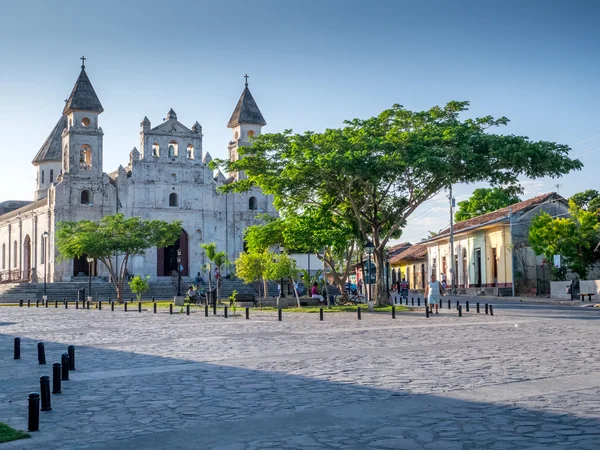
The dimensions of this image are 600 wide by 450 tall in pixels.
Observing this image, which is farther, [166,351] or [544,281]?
[544,281]

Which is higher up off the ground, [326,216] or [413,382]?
[326,216]

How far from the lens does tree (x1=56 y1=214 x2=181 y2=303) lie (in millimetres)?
44594

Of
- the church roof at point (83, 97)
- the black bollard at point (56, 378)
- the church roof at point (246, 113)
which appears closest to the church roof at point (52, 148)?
the church roof at point (83, 97)

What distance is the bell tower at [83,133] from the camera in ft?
190

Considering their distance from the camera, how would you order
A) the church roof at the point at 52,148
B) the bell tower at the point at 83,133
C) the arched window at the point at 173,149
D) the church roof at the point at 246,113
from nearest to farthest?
the bell tower at the point at 83,133
the arched window at the point at 173,149
the church roof at the point at 246,113
the church roof at the point at 52,148

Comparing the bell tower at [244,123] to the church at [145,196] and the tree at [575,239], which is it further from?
the tree at [575,239]

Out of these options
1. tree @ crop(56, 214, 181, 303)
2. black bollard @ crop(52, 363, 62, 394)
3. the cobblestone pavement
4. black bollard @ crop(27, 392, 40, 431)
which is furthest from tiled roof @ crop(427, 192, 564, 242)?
black bollard @ crop(27, 392, 40, 431)

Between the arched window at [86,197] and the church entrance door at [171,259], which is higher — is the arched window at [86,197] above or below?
above

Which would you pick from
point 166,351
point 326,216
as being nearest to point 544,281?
point 326,216

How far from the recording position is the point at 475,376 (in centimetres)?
993

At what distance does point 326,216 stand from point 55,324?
12.0 m

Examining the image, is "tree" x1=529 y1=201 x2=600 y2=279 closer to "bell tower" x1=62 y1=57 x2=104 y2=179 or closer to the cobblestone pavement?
the cobblestone pavement

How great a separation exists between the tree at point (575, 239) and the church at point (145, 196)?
1017 inches

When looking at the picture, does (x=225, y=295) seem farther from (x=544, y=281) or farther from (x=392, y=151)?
(x=392, y=151)
